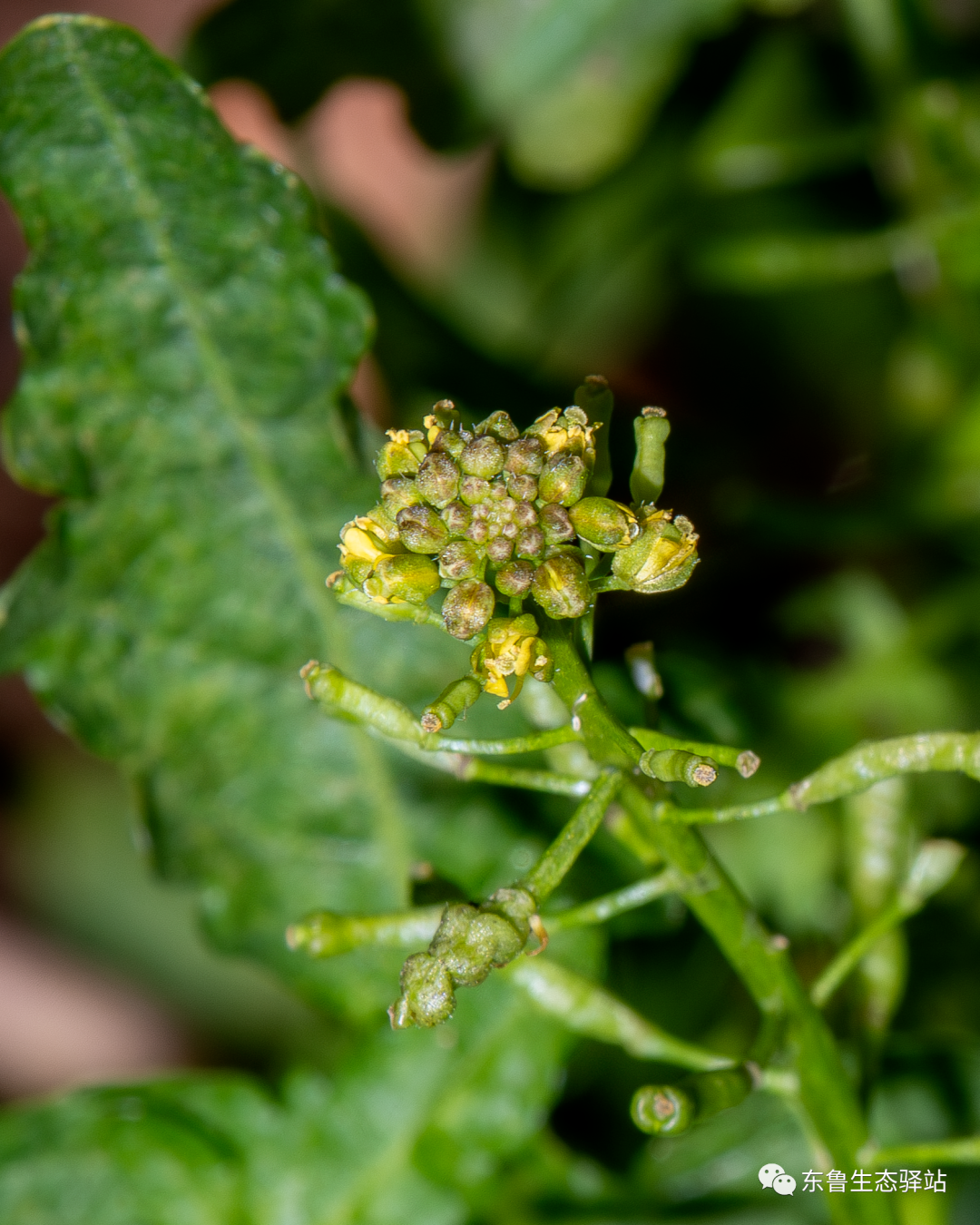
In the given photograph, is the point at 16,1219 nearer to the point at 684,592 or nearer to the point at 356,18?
the point at 684,592

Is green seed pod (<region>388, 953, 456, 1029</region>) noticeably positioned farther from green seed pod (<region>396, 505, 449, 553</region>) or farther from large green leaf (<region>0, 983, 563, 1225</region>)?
large green leaf (<region>0, 983, 563, 1225</region>)

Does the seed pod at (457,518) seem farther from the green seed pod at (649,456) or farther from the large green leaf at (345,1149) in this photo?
the large green leaf at (345,1149)

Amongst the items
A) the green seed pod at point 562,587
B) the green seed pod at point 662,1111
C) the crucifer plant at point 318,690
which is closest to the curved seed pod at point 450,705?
the crucifer plant at point 318,690

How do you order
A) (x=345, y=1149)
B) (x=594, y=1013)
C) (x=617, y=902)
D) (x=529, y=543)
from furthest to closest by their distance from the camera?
(x=345, y=1149) → (x=594, y=1013) → (x=617, y=902) → (x=529, y=543)

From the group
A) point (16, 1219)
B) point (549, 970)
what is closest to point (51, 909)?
point (16, 1219)

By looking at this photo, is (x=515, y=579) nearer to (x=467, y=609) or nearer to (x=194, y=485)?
(x=467, y=609)

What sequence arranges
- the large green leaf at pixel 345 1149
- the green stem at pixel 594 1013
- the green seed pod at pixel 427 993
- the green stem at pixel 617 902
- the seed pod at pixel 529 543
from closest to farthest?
1. the green seed pod at pixel 427 993
2. the seed pod at pixel 529 543
3. the green stem at pixel 617 902
4. the green stem at pixel 594 1013
5. the large green leaf at pixel 345 1149

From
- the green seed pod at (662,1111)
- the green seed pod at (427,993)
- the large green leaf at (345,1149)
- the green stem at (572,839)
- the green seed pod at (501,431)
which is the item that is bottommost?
the large green leaf at (345,1149)

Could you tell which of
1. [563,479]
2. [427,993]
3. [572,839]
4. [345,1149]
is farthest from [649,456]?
[345,1149]
